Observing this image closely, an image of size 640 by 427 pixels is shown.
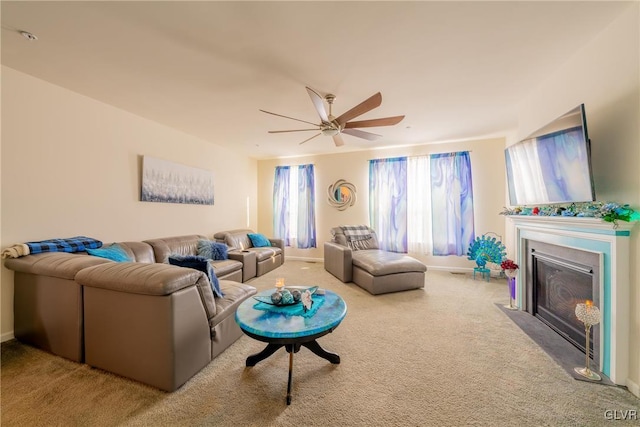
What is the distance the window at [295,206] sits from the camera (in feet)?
18.7

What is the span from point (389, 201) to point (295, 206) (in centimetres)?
232

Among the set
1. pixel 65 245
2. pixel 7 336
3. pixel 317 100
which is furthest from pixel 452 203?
pixel 7 336

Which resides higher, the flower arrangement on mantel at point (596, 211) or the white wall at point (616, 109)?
the white wall at point (616, 109)

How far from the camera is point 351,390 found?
1.59 m

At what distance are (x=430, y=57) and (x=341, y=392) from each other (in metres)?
2.85

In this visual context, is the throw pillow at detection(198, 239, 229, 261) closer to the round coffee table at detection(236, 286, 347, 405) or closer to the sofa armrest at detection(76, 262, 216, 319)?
the sofa armrest at detection(76, 262, 216, 319)

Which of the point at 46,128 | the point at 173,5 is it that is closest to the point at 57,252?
the point at 46,128

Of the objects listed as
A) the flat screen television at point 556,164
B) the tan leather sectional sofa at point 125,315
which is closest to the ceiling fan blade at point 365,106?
the flat screen television at point 556,164

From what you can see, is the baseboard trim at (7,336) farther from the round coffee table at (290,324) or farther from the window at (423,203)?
the window at (423,203)

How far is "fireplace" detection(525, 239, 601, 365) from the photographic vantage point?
1.88 meters

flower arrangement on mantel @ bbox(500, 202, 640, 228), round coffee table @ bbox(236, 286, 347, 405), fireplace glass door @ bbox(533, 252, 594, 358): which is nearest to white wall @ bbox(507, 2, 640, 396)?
flower arrangement on mantel @ bbox(500, 202, 640, 228)

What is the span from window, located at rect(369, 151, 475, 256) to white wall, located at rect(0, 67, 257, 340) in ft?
13.2

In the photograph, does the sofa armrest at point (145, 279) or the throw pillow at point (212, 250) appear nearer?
the sofa armrest at point (145, 279)

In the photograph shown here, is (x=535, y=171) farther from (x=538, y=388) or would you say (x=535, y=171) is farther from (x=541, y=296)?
(x=538, y=388)
